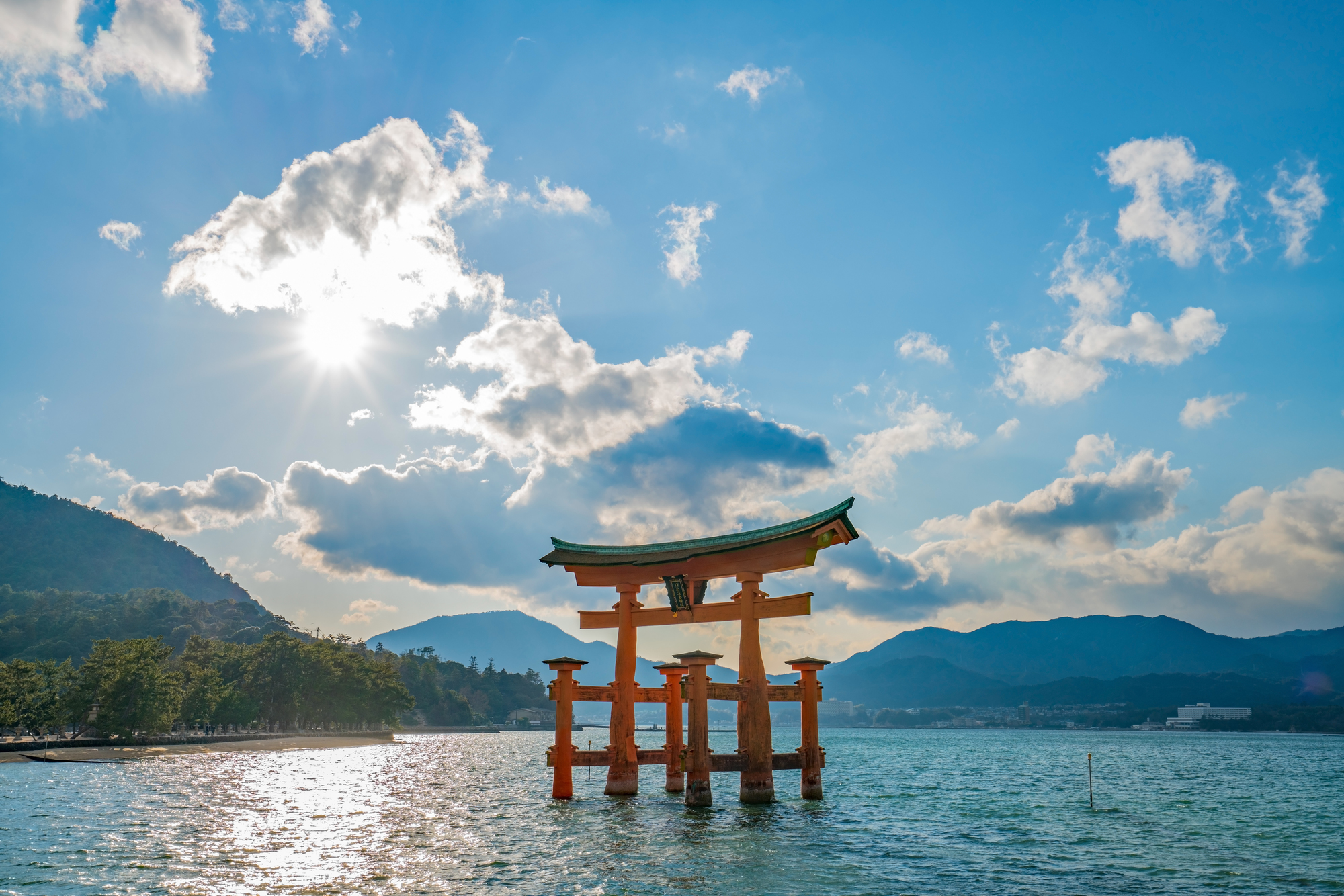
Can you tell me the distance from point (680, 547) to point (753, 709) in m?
6.37

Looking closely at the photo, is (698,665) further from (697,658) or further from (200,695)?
(200,695)

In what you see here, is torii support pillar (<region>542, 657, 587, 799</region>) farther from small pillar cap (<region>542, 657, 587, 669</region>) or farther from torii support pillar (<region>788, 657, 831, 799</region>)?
torii support pillar (<region>788, 657, 831, 799</region>)

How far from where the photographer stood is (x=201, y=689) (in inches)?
2965

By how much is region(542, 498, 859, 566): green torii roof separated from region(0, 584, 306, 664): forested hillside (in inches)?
5128

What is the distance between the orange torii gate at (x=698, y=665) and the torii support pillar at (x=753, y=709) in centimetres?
3

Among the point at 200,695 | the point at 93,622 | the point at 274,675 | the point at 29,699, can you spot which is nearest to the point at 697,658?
the point at 29,699

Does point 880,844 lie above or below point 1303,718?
above

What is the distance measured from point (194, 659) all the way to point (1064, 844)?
313 ft

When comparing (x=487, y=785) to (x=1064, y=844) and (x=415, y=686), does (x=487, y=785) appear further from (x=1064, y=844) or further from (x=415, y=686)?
(x=415, y=686)

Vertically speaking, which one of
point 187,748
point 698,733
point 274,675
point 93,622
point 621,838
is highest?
point 93,622

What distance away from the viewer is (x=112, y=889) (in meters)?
14.6

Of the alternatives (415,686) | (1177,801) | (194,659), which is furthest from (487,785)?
(415,686)

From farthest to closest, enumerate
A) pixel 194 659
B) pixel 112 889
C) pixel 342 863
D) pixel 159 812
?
pixel 194 659 < pixel 159 812 < pixel 342 863 < pixel 112 889

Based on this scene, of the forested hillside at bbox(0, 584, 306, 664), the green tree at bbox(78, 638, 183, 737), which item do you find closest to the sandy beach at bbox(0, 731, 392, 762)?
the green tree at bbox(78, 638, 183, 737)
